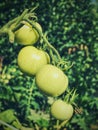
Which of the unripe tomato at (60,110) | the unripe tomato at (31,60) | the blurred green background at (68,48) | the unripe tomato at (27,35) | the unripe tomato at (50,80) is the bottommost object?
the blurred green background at (68,48)

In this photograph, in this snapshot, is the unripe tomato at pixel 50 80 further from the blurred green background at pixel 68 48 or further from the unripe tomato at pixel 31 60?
the blurred green background at pixel 68 48

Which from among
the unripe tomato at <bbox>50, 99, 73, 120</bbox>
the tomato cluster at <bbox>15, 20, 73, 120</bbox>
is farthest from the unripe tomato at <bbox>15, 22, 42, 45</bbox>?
the unripe tomato at <bbox>50, 99, 73, 120</bbox>

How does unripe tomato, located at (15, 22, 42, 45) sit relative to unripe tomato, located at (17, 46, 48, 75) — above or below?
above

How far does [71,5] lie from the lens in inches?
182

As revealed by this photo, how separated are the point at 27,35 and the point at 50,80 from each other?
0.15 meters

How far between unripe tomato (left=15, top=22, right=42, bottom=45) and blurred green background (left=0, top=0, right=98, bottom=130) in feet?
10.7

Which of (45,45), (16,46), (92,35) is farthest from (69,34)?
(45,45)

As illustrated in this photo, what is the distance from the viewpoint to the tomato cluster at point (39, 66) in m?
0.96

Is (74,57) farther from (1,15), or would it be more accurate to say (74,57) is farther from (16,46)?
(1,15)

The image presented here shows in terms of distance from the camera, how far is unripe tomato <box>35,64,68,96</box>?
957 millimetres

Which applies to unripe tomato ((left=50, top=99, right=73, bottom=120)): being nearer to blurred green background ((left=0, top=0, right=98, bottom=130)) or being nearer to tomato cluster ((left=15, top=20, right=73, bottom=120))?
tomato cluster ((left=15, top=20, right=73, bottom=120))

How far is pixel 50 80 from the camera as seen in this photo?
97cm

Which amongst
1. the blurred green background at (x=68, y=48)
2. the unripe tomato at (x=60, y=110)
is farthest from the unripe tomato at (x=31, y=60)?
the blurred green background at (x=68, y=48)

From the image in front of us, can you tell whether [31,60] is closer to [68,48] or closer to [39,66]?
[39,66]
